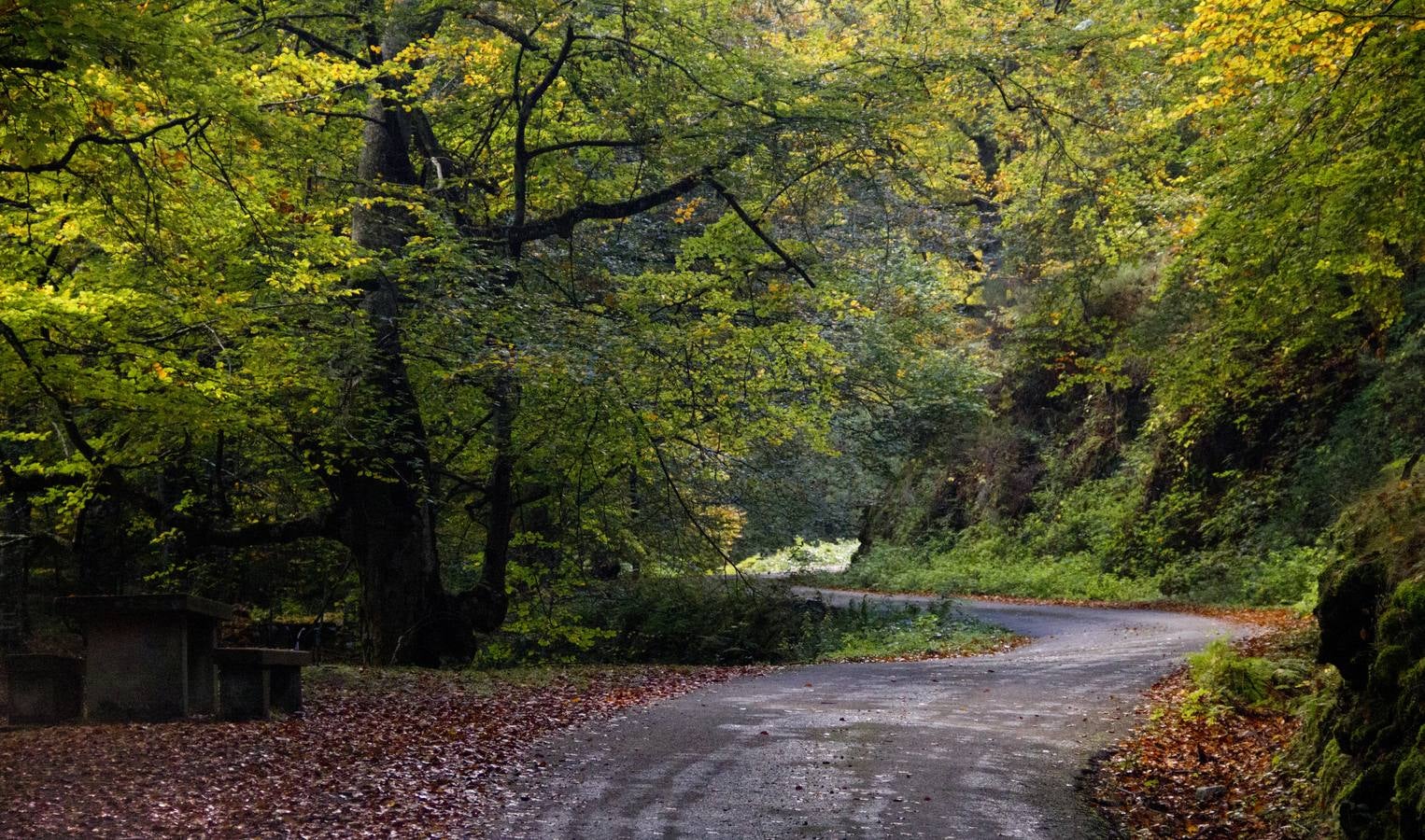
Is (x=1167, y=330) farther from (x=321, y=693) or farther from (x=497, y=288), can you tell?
(x=321, y=693)

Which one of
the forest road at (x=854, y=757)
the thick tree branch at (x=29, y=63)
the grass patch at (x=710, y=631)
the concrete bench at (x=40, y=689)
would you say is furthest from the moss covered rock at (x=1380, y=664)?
the grass patch at (x=710, y=631)

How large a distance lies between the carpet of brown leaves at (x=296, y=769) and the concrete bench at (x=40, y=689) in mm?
530

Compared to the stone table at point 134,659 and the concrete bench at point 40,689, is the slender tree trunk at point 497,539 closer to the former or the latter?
the stone table at point 134,659

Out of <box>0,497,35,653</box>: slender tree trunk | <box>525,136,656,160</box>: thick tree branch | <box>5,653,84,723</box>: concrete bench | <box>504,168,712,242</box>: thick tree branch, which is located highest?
<box>525,136,656,160</box>: thick tree branch

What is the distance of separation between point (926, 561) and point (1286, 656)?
76.4 feet

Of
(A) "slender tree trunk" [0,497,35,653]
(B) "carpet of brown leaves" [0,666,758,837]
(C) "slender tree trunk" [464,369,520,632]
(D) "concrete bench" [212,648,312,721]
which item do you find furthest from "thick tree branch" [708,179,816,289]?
(A) "slender tree trunk" [0,497,35,653]

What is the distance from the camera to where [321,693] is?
11.5m

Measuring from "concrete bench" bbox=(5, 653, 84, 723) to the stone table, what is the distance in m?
0.47

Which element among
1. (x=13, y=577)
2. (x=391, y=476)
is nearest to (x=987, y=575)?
(x=391, y=476)

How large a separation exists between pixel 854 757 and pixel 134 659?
6.02m

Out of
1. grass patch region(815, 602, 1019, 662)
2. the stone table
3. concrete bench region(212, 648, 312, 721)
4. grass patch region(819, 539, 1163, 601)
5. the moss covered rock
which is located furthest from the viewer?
grass patch region(819, 539, 1163, 601)

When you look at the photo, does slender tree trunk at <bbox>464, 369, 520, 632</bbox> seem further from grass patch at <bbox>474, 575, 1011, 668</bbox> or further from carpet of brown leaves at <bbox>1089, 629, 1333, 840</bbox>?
carpet of brown leaves at <bbox>1089, 629, 1333, 840</bbox>

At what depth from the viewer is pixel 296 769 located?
7.94 m

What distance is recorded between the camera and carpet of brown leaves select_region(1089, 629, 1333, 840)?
647 centimetres
